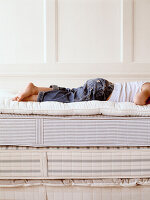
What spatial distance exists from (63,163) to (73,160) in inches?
1.7

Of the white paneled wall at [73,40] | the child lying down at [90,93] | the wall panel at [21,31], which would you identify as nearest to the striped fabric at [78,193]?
the child lying down at [90,93]

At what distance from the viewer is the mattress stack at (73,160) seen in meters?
0.92

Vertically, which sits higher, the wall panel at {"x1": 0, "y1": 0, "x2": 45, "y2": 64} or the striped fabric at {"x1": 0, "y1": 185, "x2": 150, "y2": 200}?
the wall panel at {"x1": 0, "y1": 0, "x2": 45, "y2": 64}

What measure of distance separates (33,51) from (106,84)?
1189 millimetres

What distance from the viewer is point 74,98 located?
1299 millimetres

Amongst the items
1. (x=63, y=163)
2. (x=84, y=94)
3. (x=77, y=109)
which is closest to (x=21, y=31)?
(x=84, y=94)

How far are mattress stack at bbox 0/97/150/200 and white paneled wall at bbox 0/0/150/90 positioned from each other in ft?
4.44

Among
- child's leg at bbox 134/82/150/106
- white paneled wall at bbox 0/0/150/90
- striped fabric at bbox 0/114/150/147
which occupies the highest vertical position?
white paneled wall at bbox 0/0/150/90

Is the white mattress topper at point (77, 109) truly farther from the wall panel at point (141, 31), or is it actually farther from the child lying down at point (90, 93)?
the wall panel at point (141, 31)

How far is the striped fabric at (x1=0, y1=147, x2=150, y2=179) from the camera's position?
0.92 meters

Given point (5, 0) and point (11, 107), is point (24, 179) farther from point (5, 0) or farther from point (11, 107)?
point (5, 0)

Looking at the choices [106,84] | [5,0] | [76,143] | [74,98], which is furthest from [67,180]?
[5,0]

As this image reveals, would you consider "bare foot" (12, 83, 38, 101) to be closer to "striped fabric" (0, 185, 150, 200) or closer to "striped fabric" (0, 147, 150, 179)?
"striped fabric" (0, 147, 150, 179)

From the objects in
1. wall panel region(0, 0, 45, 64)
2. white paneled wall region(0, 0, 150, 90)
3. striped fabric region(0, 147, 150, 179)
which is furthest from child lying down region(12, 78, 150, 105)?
wall panel region(0, 0, 45, 64)
